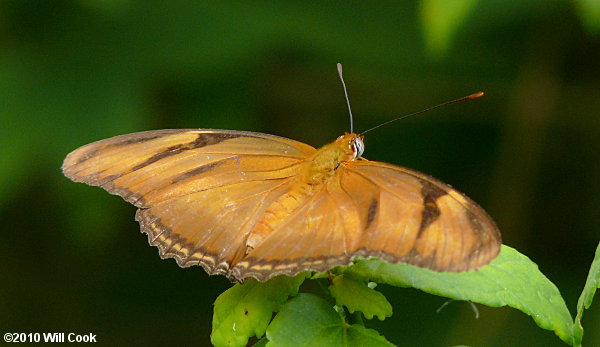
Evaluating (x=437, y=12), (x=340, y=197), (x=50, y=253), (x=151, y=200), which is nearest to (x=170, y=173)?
(x=151, y=200)

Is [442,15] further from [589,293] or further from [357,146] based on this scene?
[589,293]

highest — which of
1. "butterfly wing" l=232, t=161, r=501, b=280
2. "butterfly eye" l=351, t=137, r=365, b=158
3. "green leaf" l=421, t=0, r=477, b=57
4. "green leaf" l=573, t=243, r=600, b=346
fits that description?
"green leaf" l=421, t=0, r=477, b=57

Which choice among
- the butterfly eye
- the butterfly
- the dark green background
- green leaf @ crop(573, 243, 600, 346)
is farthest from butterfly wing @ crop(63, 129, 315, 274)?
the dark green background

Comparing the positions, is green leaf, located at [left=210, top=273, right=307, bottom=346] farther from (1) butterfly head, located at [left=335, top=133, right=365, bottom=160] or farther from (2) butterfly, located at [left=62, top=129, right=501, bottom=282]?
(1) butterfly head, located at [left=335, top=133, right=365, bottom=160]

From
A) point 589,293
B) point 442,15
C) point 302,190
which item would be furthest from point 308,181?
point 442,15

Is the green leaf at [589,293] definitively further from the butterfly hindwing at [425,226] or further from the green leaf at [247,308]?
the green leaf at [247,308]
